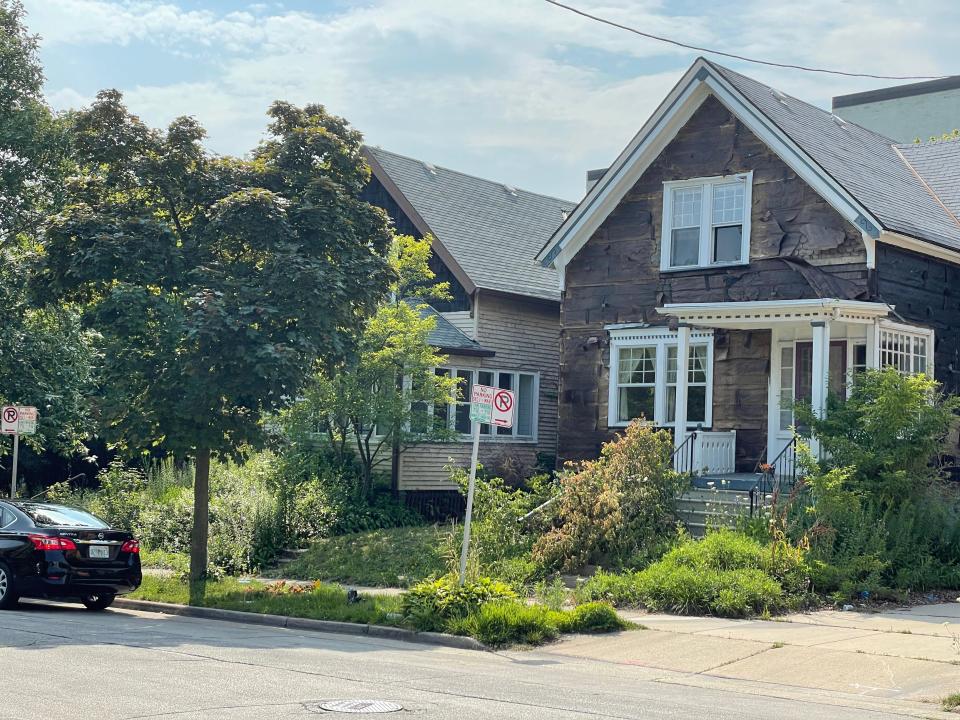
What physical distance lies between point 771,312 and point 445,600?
9.30 meters

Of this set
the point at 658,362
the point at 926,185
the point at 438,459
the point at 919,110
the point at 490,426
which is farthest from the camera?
the point at 919,110

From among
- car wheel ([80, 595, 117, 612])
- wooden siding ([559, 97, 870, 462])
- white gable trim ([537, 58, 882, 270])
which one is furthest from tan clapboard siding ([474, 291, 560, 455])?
car wheel ([80, 595, 117, 612])

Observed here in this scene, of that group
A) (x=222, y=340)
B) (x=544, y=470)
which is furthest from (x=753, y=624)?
(x=544, y=470)

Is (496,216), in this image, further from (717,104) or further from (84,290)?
(84,290)

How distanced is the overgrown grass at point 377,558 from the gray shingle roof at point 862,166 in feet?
30.3

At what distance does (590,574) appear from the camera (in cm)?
1775

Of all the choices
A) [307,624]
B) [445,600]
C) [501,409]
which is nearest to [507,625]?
[445,600]

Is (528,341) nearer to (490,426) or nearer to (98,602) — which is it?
(490,426)

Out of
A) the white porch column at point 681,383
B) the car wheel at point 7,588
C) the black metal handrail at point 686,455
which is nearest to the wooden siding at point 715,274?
the white porch column at point 681,383

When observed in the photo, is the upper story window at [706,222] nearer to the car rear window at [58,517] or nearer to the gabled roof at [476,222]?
the gabled roof at [476,222]

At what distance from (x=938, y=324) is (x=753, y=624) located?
1019 cm

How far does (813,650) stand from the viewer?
40.5ft

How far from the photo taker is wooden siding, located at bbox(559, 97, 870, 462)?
2116 cm

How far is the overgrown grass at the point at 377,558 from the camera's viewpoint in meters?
18.5
